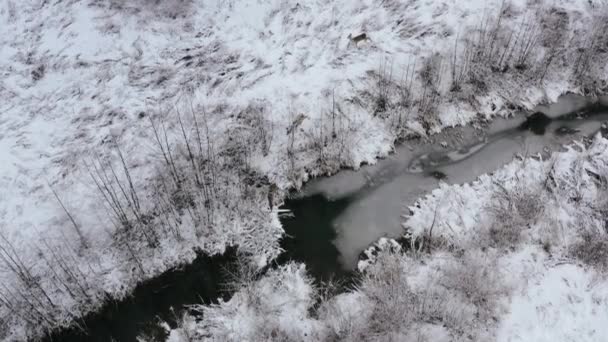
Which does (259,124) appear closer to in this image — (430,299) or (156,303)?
(156,303)

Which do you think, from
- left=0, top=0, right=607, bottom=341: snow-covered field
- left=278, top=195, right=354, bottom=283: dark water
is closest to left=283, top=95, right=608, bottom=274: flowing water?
left=278, top=195, right=354, bottom=283: dark water

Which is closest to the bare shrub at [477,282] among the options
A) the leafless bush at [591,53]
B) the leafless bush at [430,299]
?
the leafless bush at [430,299]

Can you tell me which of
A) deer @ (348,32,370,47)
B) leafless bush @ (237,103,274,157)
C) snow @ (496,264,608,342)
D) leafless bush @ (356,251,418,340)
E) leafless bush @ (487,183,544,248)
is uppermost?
deer @ (348,32,370,47)

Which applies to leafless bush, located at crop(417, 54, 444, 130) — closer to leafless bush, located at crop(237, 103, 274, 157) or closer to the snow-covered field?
the snow-covered field

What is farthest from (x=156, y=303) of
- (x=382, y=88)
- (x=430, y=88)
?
(x=430, y=88)

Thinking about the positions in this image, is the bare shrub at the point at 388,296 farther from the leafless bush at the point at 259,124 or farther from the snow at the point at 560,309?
the leafless bush at the point at 259,124
